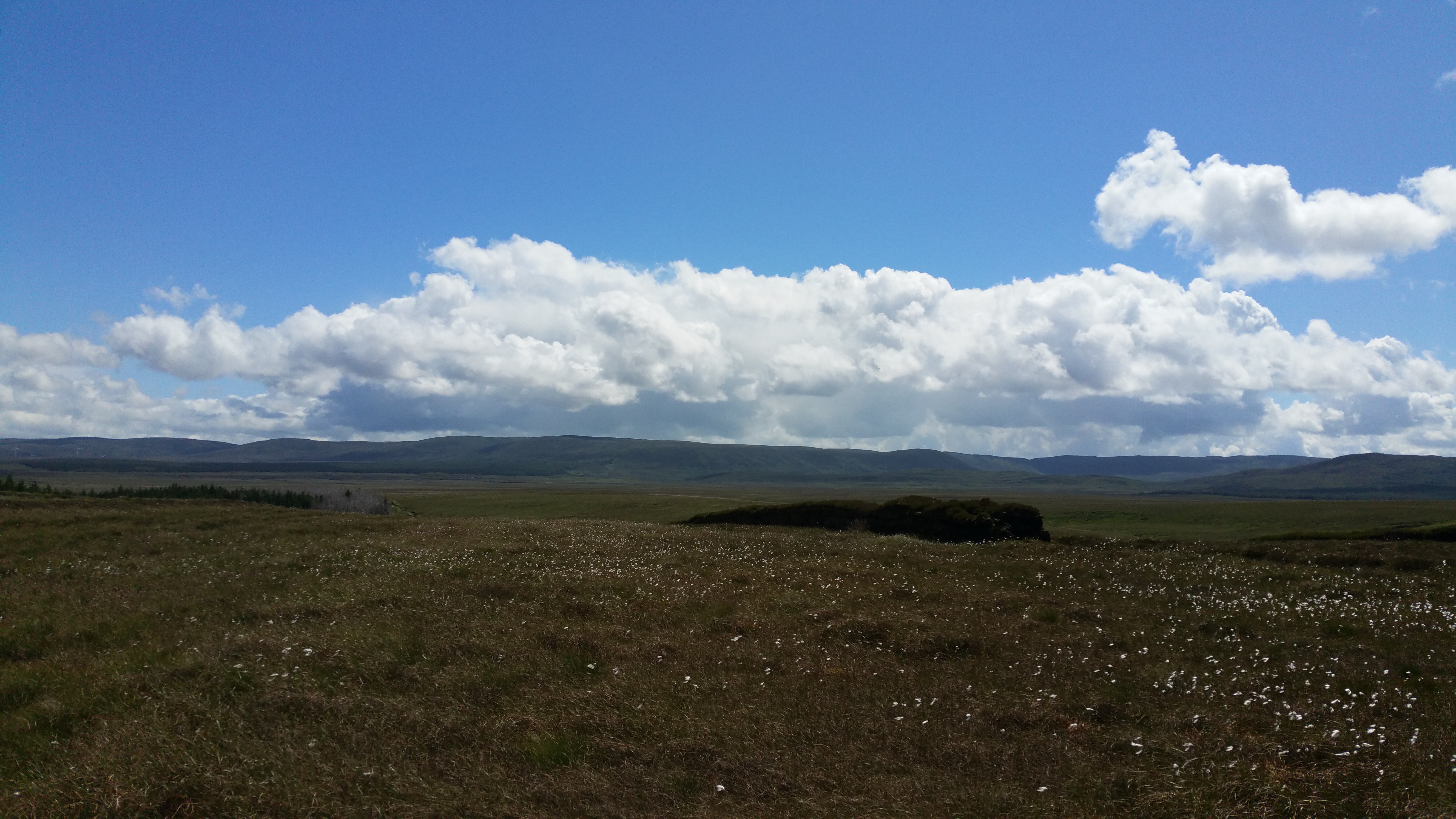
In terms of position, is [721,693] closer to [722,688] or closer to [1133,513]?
[722,688]

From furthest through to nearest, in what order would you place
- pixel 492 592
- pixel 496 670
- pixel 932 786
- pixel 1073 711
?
pixel 492 592 → pixel 496 670 → pixel 1073 711 → pixel 932 786

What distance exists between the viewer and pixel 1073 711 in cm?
1015

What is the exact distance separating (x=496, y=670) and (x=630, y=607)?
4.84 metres

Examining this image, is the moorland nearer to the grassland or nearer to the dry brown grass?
the dry brown grass

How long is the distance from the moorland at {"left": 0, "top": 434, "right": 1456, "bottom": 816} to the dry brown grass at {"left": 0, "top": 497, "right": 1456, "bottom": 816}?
0.05m

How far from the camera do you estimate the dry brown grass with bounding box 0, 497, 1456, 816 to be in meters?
7.75

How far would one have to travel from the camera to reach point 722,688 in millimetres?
11180

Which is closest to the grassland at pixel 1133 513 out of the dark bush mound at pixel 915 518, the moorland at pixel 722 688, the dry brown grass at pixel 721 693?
the dark bush mound at pixel 915 518

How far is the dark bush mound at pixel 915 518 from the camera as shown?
112 feet

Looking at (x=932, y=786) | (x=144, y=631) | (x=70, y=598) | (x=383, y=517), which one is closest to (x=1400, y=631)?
(x=932, y=786)

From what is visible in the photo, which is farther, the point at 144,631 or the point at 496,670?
the point at 144,631

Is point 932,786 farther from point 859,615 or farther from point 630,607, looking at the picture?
A: point 630,607

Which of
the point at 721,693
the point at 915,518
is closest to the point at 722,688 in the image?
the point at 721,693

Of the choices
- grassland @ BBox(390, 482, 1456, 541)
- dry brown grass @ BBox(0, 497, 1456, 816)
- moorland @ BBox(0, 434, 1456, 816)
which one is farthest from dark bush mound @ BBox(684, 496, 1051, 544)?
grassland @ BBox(390, 482, 1456, 541)
